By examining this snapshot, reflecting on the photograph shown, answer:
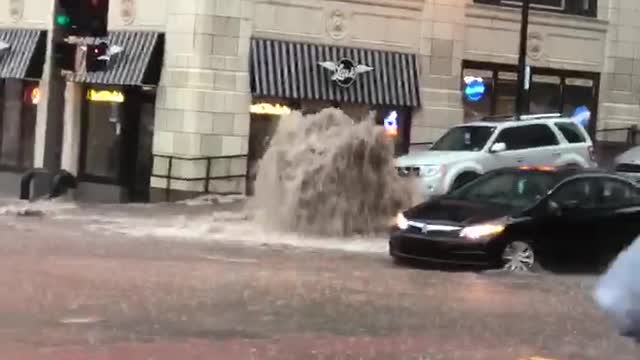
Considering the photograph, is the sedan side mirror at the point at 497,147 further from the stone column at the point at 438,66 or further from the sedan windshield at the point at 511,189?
the sedan windshield at the point at 511,189

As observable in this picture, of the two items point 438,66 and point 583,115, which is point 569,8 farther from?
point 438,66

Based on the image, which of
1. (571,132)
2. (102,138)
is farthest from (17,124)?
(571,132)

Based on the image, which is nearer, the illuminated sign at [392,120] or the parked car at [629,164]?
the parked car at [629,164]

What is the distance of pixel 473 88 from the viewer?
28625mm

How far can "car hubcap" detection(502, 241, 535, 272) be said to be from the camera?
585 inches

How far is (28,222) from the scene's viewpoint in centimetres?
1897

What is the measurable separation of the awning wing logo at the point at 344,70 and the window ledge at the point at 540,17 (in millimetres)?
3376

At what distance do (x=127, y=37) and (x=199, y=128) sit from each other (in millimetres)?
2850

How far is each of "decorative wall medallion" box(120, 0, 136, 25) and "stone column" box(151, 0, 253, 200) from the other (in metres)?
1.22

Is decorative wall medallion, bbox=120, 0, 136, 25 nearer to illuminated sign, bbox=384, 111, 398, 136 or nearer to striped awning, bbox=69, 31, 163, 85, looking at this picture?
striped awning, bbox=69, 31, 163, 85

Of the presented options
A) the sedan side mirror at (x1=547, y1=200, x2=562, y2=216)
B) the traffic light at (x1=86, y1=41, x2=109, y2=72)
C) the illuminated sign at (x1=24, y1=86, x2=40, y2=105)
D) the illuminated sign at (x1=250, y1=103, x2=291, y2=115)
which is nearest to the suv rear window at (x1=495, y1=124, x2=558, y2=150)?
the illuminated sign at (x1=250, y1=103, x2=291, y2=115)

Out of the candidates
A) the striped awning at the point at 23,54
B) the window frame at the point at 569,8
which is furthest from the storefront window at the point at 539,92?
the striped awning at the point at 23,54

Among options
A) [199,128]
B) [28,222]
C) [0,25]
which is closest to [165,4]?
[199,128]

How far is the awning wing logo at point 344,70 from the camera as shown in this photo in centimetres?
2653
